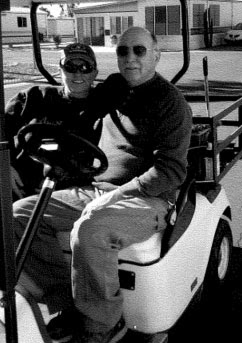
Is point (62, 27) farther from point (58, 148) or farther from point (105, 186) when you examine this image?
point (58, 148)

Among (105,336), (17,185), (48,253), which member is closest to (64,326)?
(105,336)

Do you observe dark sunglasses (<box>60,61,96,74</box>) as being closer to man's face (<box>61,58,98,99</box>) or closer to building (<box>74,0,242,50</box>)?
man's face (<box>61,58,98,99</box>)

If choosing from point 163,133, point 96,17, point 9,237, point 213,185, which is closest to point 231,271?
point 213,185

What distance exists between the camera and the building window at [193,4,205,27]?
31.1 meters

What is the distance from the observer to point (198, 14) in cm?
3162

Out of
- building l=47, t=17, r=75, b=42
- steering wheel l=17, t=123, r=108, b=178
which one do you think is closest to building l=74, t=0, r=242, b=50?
building l=47, t=17, r=75, b=42

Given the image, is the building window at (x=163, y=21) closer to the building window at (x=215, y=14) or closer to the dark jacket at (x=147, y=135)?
the building window at (x=215, y=14)

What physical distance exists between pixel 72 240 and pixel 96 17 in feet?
99.5

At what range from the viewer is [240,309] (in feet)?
10.8

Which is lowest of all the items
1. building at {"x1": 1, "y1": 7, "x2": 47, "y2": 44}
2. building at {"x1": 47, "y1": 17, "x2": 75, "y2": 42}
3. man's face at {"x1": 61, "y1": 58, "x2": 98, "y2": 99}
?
man's face at {"x1": 61, "y1": 58, "x2": 98, "y2": 99}

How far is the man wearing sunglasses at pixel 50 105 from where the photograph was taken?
125 inches

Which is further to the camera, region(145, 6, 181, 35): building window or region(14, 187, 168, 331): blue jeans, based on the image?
region(145, 6, 181, 35): building window

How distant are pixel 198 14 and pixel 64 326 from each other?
31191 millimetres

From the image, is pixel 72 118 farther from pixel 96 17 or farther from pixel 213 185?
pixel 96 17
